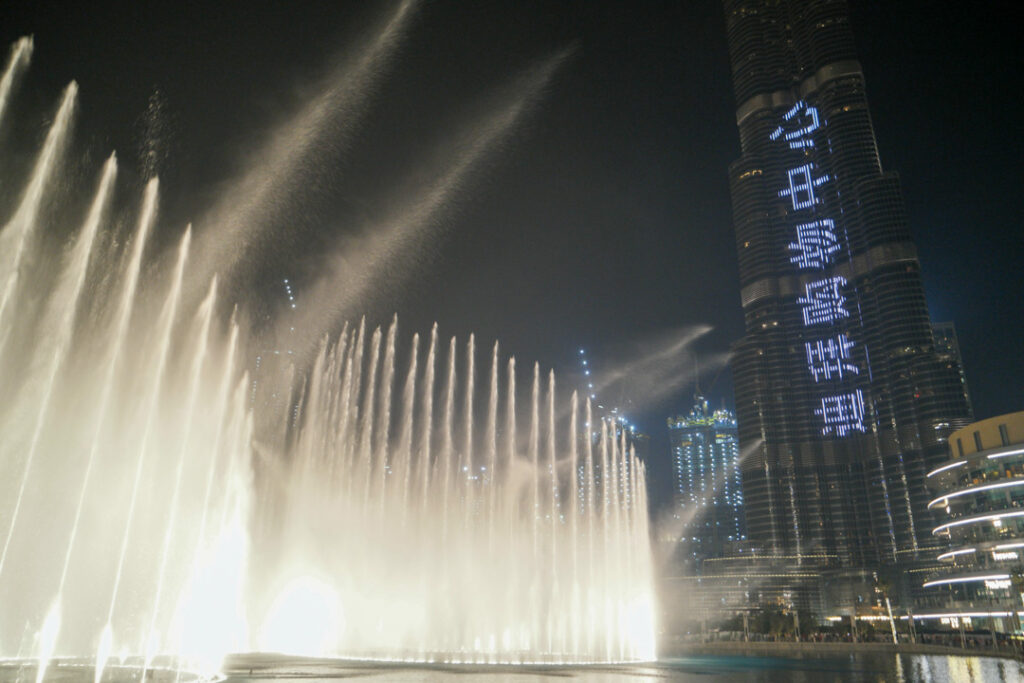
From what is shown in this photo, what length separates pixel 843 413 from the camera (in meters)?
177

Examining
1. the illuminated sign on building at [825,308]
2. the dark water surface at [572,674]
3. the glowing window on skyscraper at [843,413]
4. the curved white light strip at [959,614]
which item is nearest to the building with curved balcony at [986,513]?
the curved white light strip at [959,614]

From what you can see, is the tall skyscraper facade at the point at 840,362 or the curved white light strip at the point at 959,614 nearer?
the curved white light strip at the point at 959,614

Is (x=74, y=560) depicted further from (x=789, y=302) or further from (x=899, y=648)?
(x=789, y=302)

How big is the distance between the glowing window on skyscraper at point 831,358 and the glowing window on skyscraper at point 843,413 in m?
5.91

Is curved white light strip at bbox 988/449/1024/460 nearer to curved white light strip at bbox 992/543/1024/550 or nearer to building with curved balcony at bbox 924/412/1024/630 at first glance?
building with curved balcony at bbox 924/412/1024/630

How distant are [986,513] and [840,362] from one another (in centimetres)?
11336

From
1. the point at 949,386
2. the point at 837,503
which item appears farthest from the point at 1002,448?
the point at 837,503

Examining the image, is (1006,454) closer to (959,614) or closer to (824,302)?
(959,614)

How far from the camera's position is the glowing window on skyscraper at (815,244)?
619ft

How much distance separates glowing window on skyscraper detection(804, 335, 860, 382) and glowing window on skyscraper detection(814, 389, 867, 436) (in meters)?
5.91

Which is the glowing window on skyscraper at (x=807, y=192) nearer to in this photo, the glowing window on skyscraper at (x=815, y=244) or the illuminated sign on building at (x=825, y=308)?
the illuminated sign on building at (x=825, y=308)

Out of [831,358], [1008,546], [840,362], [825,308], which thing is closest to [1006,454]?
[1008,546]

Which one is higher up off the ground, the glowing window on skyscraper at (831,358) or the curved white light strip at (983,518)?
the glowing window on skyscraper at (831,358)

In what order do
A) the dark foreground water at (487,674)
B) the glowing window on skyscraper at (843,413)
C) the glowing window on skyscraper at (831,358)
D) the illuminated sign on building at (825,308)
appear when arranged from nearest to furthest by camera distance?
the dark foreground water at (487,674) < the glowing window on skyscraper at (843,413) < the illuminated sign on building at (825,308) < the glowing window on skyscraper at (831,358)
